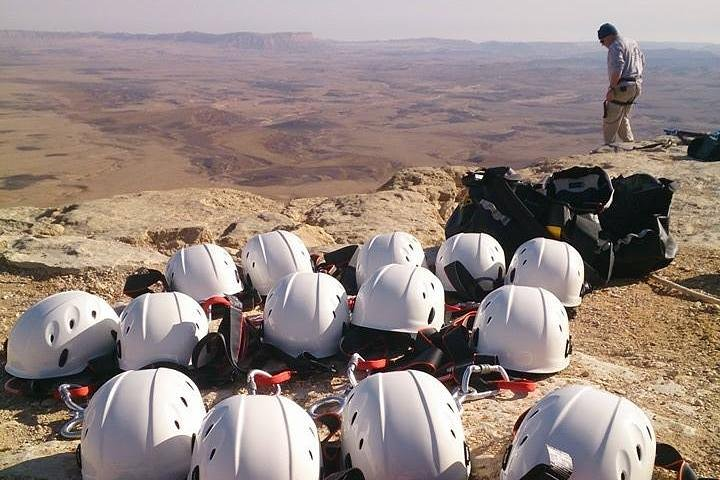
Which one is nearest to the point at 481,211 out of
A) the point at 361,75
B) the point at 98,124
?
the point at 98,124

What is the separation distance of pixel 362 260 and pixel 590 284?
11.3ft

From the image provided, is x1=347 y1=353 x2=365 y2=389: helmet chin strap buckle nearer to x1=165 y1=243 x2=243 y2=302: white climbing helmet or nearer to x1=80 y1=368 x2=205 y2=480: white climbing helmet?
x1=80 y1=368 x2=205 y2=480: white climbing helmet

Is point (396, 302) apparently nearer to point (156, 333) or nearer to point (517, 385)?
point (517, 385)

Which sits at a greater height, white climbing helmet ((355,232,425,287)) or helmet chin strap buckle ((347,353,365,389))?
white climbing helmet ((355,232,425,287))

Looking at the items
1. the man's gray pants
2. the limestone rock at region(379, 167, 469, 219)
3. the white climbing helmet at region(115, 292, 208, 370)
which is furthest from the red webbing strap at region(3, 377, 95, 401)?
the man's gray pants

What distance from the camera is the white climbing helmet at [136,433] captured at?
4594mm

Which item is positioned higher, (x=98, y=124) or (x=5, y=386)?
(x=5, y=386)

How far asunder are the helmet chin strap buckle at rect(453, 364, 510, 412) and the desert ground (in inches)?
1421

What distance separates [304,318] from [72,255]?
5.00 meters

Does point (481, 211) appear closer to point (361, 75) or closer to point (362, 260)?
point (362, 260)

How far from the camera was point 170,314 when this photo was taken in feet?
21.1

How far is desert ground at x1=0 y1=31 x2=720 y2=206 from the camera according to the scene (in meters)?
47.3

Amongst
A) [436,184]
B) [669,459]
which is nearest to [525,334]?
[669,459]

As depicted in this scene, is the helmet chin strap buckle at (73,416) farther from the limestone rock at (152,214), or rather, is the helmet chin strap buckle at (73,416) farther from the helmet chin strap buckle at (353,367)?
the limestone rock at (152,214)
